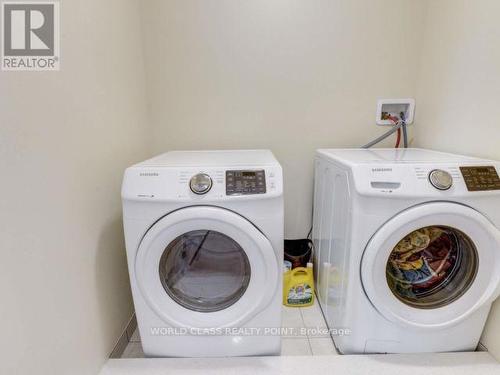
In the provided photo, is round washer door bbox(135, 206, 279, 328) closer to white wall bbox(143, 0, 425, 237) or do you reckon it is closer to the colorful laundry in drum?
the colorful laundry in drum

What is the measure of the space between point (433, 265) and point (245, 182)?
84cm

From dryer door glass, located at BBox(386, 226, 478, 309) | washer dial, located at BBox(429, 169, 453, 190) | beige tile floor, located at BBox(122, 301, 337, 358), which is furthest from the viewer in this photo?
beige tile floor, located at BBox(122, 301, 337, 358)

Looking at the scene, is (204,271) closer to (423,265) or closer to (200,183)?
(200,183)

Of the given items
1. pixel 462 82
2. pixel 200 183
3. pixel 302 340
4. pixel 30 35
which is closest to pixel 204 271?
pixel 200 183

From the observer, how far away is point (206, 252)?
115 cm

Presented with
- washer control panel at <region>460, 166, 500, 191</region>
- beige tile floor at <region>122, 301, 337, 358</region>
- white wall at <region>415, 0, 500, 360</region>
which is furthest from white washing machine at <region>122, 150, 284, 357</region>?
white wall at <region>415, 0, 500, 360</region>

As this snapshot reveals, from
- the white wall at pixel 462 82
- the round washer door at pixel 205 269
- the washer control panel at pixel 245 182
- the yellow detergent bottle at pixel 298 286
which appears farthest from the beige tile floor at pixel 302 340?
the washer control panel at pixel 245 182

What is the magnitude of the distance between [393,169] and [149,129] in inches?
50.3

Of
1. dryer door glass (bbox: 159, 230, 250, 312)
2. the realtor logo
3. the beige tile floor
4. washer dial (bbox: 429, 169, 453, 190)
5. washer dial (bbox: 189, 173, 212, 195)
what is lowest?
the beige tile floor

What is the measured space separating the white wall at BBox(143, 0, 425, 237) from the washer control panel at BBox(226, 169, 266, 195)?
0.67 m

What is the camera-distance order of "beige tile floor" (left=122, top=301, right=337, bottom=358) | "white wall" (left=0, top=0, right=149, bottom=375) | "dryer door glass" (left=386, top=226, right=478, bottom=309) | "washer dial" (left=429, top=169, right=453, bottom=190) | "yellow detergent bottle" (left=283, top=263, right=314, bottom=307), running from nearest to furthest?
1. "white wall" (left=0, top=0, right=149, bottom=375)
2. "washer dial" (left=429, top=169, right=453, bottom=190)
3. "dryer door glass" (left=386, top=226, right=478, bottom=309)
4. "beige tile floor" (left=122, top=301, right=337, bottom=358)
5. "yellow detergent bottle" (left=283, top=263, right=314, bottom=307)

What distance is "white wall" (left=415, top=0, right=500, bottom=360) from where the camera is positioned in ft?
3.44

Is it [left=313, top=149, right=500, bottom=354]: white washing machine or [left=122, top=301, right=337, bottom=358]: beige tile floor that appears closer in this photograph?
[left=313, top=149, right=500, bottom=354]: white washing machine

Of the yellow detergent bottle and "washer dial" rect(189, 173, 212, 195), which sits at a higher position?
"washer dial" rect(189, 173, 212, 195)
